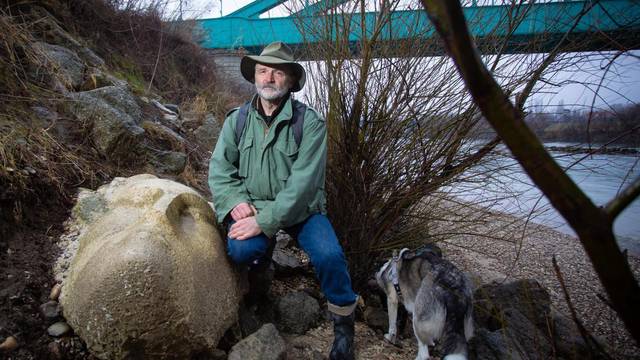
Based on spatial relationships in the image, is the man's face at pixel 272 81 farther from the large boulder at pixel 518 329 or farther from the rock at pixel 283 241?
the large boulder at pixel 518 329

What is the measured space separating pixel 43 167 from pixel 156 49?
21.1 feet

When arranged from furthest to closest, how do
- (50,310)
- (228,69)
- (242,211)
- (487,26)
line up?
(228,69), (487,26), (242,211), (50,310)

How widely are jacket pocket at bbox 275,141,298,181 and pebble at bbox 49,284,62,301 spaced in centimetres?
147

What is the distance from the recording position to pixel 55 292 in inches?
79.8

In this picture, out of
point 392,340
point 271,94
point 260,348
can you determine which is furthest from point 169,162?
point 392,340

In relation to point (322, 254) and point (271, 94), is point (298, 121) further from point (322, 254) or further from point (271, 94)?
point (322, 254)

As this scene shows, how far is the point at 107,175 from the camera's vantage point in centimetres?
307

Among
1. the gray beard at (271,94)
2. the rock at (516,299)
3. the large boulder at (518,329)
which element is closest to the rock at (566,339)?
the large boulder at (518,329)

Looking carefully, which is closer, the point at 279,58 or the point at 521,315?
the point at 279,58

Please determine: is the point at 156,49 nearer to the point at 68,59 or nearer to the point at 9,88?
the point at 68,59

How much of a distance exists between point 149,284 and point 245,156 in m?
1.07

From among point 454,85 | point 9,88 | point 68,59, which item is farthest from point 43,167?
point 454,85

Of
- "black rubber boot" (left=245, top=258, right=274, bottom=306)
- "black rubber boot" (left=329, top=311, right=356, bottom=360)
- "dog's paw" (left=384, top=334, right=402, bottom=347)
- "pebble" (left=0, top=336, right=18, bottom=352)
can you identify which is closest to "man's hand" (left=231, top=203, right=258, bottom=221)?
"black rubber boot" (left=245, top=258, right=274, bottom=306)

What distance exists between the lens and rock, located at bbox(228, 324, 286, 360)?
77.4 inches
